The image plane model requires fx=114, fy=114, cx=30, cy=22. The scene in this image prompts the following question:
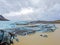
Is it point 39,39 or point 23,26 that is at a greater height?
point 23,26

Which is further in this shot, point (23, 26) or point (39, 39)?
point (23, 26)

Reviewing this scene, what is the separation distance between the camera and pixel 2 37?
210cm

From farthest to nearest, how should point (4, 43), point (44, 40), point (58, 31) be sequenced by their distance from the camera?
point (58, 31), point (44, 40), point (4, 43)

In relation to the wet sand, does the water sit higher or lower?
higher

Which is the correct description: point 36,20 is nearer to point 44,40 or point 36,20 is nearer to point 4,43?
point 44,40

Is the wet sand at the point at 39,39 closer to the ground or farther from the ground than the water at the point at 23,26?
closer to the ground

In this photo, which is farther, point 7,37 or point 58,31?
point 58,31

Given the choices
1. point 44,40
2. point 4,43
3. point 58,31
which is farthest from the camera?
point 58,31

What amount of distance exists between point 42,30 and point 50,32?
179 mm

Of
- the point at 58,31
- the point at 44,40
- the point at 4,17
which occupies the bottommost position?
the point at 44,40

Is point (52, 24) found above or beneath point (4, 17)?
beneath

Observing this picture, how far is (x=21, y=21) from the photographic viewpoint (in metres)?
2.31

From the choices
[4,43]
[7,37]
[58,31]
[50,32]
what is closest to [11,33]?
[7,37]

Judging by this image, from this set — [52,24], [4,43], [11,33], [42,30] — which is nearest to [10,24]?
[11,33]
